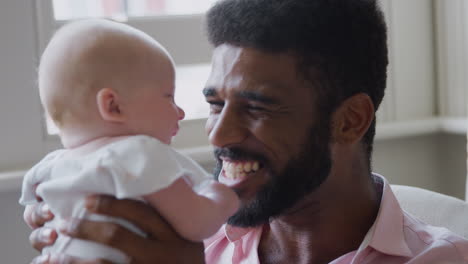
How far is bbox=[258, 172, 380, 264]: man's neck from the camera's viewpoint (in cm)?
161

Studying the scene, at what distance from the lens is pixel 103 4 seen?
7.15 ft

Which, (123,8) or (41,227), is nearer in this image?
(41,227)

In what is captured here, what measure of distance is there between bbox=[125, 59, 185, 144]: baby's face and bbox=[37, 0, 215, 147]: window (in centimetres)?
100

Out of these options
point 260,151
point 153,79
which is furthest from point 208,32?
point 153,79

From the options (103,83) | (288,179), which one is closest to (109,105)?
→ (103,83)

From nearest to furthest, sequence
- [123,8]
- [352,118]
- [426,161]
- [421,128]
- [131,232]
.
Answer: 1. [131,232]
2. [352,118]
3. [123,8]
4. [421,128]
5. [426,161]

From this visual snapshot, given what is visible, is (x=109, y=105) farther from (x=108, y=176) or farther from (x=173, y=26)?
(x=173, y=26)

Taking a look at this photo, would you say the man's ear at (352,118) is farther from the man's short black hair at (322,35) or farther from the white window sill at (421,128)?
the white window sill at (421,128)

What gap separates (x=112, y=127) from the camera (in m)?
1.16

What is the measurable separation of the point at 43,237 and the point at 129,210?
192 mm

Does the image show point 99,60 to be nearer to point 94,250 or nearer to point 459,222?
point 94,250

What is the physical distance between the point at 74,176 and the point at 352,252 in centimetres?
70

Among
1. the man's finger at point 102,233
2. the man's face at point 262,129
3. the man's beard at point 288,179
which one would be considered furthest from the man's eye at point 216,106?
the man's finger at point 102,233

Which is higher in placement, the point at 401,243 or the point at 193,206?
the point at 193,206
